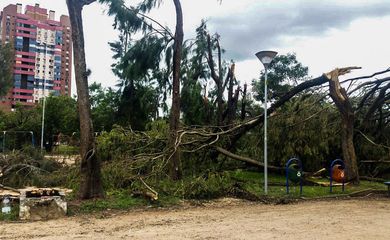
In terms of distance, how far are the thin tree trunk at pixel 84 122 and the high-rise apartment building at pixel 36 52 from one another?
5938cm

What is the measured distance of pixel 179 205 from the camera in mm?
9039

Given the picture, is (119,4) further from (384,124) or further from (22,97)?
(22,97)

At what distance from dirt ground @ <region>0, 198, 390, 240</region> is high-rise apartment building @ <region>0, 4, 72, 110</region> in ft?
202

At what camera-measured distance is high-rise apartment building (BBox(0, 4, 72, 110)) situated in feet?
218

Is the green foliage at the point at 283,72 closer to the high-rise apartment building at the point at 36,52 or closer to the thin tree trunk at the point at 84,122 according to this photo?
the thin tree trunk at the point at 84,122

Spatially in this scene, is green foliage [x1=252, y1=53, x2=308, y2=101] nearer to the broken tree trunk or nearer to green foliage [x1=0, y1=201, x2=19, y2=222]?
the broken tree trunk

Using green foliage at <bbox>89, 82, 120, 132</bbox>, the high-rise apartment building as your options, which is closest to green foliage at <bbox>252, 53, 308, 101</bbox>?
green foliage at <bbox>89, 82, 120, 132</bbox>

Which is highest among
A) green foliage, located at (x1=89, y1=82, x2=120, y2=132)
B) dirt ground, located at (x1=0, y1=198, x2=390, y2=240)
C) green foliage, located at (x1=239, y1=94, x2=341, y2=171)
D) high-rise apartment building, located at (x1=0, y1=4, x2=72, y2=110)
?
high-rise apartment building, located at (x1=0, y1=4, x2=72, y2=110)

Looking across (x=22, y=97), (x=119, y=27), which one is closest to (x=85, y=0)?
(x=119, y=27)

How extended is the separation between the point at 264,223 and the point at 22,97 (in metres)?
68.6

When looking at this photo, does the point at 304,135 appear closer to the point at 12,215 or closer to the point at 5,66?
the point at 12,215

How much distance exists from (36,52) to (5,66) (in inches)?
1429

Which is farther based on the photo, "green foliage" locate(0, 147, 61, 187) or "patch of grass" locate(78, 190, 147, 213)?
"green foliage" locate(0, 147, 61, 187)

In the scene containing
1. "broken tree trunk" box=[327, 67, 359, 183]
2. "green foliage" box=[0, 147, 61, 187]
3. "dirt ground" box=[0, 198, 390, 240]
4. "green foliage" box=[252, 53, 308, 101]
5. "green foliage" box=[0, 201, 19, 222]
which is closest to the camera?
"dirt ground" box=[0, 198, 390, 240]
